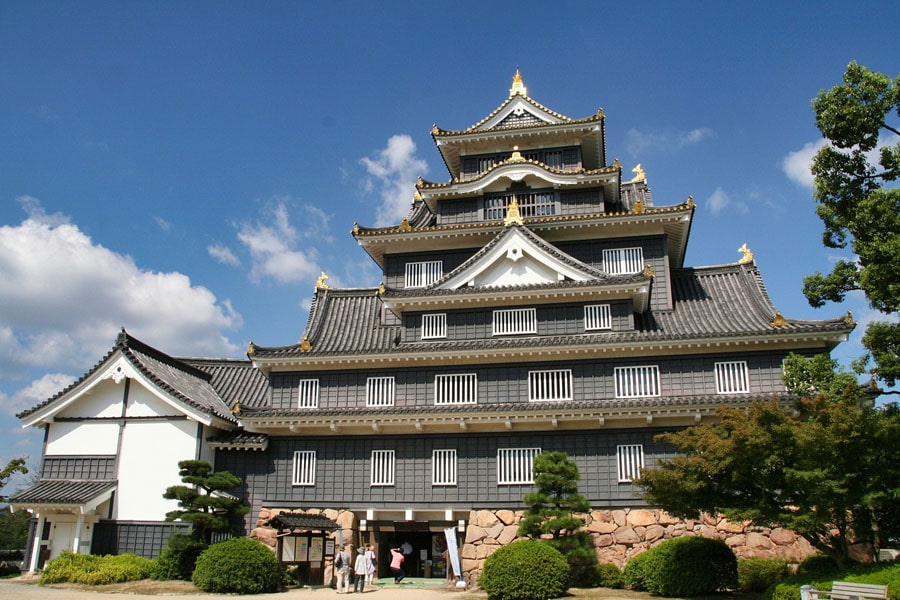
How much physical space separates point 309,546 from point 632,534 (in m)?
11.6

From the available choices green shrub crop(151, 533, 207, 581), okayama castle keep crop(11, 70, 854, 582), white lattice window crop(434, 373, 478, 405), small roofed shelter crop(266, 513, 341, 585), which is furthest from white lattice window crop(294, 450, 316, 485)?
white lattice window crop(434, 373, 478, 405)

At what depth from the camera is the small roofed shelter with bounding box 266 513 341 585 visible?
83.5ft

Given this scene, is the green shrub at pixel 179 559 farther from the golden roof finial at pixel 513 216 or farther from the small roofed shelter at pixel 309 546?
the golden roof finial at pixel 513 216

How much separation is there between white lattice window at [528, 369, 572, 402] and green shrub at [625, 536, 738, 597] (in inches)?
287

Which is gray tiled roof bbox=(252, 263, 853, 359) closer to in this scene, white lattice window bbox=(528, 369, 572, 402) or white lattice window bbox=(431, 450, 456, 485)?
white lattice window bbox=(528, 369, 572, 402)

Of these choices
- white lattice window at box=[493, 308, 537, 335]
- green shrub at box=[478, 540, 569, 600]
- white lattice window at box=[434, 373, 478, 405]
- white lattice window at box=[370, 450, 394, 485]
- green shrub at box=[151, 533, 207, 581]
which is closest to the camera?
green shrub at box=[478, 540, 569, 600]

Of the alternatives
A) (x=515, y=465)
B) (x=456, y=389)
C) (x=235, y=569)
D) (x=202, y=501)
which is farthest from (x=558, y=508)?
(x=202, y=501)

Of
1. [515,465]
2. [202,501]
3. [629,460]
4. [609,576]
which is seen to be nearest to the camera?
[609,576]

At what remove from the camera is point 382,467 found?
27.8 m

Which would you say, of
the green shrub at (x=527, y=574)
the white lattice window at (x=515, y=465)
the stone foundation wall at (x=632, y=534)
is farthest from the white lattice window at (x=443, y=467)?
the green shrub at (x=527, y=574)

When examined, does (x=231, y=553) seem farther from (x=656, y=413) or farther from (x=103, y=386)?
(x=656, y=413)

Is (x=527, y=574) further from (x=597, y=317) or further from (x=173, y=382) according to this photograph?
(x=173, y=382)

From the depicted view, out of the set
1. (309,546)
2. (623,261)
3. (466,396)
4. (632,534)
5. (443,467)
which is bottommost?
(309,546)

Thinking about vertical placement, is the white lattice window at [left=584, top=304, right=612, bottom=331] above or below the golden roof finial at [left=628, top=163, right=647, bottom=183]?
below
